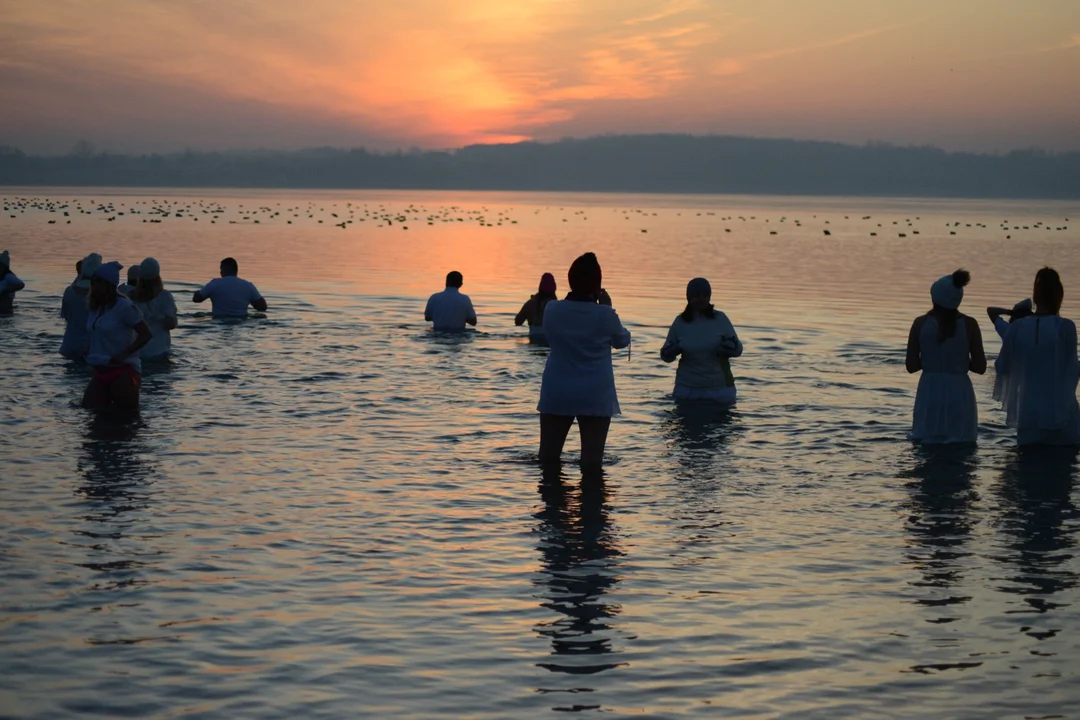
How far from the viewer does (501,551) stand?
9320mm

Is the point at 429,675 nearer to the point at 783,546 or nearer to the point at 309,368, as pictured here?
the point at 783,546

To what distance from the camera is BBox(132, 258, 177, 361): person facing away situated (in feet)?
56.1

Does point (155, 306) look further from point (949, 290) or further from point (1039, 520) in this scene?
point (1039, 520)

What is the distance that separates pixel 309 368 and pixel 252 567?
34.4 feet

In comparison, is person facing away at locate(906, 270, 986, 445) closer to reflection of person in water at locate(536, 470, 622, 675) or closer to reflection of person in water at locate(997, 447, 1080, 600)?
reflection of person in water at locate(997, 447, 1080, 600)

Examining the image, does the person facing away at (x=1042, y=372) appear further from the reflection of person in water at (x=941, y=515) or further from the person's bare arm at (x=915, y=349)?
the person's bare arm at (x=915, y=349)

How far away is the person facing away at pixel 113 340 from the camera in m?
13.9

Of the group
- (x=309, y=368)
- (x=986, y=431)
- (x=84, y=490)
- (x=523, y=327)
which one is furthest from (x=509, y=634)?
(x=523, y=327)

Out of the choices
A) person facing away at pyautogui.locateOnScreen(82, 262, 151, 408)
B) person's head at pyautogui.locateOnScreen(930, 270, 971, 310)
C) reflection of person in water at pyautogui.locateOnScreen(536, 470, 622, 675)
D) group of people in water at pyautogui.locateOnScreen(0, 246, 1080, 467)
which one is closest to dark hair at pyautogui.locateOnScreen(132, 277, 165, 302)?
group of people in water at pyautogui.locateOnScreen(0, 246, 1080, 467)

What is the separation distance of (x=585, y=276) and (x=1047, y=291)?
5.02m

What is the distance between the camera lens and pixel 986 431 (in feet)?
48.1

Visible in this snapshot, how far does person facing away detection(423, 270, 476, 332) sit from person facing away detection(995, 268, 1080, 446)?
12.0 metres

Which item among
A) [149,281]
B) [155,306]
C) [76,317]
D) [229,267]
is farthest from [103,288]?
[229,267]

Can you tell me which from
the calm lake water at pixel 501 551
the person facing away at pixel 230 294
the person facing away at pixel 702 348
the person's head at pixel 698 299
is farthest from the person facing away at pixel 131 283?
the person's head at pixel 698 299
